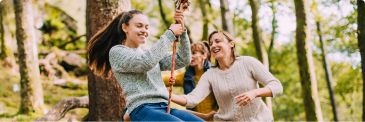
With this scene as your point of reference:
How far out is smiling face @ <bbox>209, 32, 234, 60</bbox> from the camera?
195 inches

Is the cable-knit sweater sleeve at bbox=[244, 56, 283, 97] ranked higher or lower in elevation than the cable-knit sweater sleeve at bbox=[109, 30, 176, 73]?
lower

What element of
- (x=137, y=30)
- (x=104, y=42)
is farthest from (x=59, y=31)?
(x=137, y=30)

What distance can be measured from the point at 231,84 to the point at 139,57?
1.57 metres

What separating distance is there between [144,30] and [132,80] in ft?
1.52

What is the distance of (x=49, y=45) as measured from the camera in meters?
20.0

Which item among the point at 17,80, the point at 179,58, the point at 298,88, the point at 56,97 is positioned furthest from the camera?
the point at 298,88

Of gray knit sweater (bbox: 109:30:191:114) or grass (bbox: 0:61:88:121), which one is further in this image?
grass (bbox: 0:61:88:121)

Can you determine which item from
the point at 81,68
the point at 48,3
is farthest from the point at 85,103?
the point at 48,3

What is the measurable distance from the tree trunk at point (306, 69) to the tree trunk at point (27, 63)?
21.1 feet

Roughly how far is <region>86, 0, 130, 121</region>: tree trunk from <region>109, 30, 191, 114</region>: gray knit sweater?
11.1 ft

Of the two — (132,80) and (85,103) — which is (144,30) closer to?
(132,80)

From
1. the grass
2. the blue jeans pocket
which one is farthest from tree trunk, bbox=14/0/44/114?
the blue jeans pocket

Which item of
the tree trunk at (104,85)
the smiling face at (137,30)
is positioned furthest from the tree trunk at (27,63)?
the smiling face at (137,30)

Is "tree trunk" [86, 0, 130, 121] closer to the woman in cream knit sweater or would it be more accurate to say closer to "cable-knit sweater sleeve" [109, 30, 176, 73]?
the woman in cream knit sweater
